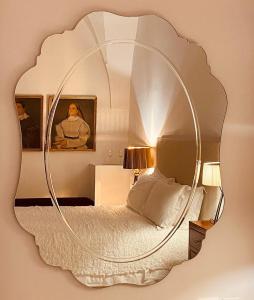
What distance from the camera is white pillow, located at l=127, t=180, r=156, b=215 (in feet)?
7.48

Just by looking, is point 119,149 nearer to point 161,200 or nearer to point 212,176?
point 161,200

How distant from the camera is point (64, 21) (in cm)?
221

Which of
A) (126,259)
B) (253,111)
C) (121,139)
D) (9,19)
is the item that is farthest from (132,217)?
(9,19)

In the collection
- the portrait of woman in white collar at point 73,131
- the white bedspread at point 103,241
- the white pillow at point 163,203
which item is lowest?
the white bedspread at point 103,241

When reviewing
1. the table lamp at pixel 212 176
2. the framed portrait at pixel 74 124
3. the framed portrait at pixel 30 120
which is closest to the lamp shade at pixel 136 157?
the framed portrait at pixel 74 124

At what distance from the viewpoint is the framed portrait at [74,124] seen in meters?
2.21

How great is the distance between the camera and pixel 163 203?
2.30 meters

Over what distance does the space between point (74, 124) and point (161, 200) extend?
45 cm

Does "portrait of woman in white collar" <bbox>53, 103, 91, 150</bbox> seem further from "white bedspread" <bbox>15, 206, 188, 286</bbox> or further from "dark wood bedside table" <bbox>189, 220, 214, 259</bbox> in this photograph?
"dark wood bedside table" <bbox>189, 220, 214, 259</bbox>

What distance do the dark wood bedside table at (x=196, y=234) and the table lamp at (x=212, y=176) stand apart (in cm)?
5

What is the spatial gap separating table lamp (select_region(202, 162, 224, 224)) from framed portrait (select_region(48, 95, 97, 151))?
46 centimetres

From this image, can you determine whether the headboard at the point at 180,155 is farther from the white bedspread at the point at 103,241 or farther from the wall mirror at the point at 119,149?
the white bedspread at the point at 103,241

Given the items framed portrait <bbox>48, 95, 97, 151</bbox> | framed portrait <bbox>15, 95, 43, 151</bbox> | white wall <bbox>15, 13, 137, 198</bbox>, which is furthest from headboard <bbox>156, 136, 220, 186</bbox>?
framed portrait <bbox>15, 95, 43, 151</bbox>

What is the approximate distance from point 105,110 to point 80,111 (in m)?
0.10
